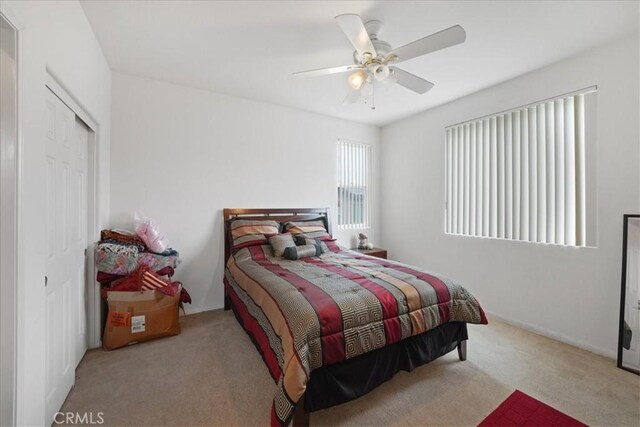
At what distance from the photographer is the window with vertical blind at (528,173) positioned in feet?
8.05

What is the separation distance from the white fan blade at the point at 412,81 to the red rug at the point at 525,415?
2.41 metres

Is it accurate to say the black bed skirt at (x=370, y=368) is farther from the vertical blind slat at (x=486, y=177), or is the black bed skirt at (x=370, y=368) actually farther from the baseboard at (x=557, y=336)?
the vertical blind slat at (x=486, y=177)

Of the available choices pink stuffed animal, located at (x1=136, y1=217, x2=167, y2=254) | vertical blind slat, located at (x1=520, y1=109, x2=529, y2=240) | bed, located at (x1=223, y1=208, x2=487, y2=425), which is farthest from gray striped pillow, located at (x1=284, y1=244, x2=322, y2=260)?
vertical blind slat, located at (x1=520, y1=109, x2=529, y2=240)

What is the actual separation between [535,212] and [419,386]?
220 centimetres

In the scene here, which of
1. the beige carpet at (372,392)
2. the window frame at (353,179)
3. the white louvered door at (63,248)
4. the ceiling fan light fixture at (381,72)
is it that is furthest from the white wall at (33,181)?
the window frame at (353,179)

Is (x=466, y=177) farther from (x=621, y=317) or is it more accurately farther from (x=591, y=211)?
(x=621, y=317)

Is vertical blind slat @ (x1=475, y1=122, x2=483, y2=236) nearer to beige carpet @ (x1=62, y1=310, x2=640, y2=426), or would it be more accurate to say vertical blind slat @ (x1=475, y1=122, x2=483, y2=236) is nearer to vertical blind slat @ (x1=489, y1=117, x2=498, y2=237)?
vertical blind slat @ (x1=489, y1=117, x2=498, y2=237)

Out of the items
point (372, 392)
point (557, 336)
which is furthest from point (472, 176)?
point (372, 392)

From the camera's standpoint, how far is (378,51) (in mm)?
2062

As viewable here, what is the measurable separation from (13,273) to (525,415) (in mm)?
2812

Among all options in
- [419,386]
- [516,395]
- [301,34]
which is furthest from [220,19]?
[516,395]

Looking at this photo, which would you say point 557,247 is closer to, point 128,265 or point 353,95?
point 353,95

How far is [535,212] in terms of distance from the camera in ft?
9.09

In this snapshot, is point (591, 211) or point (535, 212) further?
point (535, 212)
